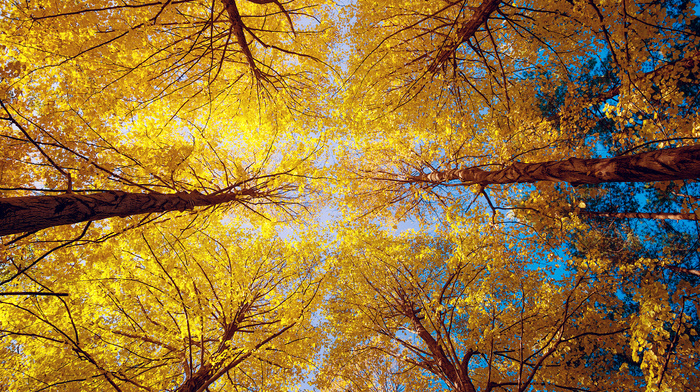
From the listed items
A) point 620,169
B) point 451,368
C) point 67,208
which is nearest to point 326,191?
point 451,368

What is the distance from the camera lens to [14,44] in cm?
345

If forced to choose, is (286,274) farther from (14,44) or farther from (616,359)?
(616,359)

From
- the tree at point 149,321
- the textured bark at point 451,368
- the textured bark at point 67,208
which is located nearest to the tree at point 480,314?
the textured bark at point 451,368

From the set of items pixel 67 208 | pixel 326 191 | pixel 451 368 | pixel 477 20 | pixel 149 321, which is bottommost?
pixel 451 368

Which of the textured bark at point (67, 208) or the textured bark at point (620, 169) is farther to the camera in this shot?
the textured bark at point (620, 169)

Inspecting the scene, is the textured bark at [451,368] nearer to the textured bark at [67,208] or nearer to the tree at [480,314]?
the tree at [480,314]

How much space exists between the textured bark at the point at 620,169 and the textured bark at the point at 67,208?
4.39 m

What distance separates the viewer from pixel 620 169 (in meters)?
2.28

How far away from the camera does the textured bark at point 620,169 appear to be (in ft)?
6.41

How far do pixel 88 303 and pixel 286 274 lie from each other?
3901 millimetres

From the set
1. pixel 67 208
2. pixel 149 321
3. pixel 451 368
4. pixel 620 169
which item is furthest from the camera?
pixel 149 321

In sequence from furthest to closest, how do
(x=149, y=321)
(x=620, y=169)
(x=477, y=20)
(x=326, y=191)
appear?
(x=326, y=191) < (x=149, y=321) < (x=477, y=20) < (x=620, y=169)

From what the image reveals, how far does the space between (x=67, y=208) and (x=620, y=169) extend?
4609 millimetres

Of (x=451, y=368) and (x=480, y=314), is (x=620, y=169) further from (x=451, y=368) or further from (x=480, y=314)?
(x=480, y=314)
